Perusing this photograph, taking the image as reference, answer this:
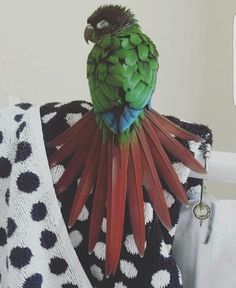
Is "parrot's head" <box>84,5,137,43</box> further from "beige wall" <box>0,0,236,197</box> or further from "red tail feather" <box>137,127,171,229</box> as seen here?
"beige wall" <box>0,0,236,197</box>

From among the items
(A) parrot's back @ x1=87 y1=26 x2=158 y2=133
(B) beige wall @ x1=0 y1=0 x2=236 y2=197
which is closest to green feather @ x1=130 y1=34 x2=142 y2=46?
(A) parrot's back @ x1=87 y1=26 x2=158 y2=133

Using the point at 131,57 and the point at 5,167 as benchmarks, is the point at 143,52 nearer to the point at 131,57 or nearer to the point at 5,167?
the point at 131,57

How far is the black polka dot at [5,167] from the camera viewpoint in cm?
41

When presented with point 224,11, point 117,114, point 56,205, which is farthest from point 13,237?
point 224,11

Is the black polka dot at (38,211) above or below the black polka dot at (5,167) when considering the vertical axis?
below

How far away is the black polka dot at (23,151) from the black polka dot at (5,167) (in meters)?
0.02

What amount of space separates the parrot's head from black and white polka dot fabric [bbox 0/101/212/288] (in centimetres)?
8

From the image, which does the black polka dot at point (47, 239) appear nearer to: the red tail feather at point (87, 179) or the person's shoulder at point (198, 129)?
the red tail feather at point (87, 179)

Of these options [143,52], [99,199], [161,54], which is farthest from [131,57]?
[161,54]

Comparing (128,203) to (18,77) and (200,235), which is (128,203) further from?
(18,77)

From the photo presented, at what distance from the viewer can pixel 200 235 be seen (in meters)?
0.43

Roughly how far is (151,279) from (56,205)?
0.34ft

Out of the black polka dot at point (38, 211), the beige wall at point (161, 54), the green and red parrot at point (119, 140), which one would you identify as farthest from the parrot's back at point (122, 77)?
the beige wall at point (161, 54)

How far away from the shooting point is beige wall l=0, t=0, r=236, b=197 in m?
0.59
